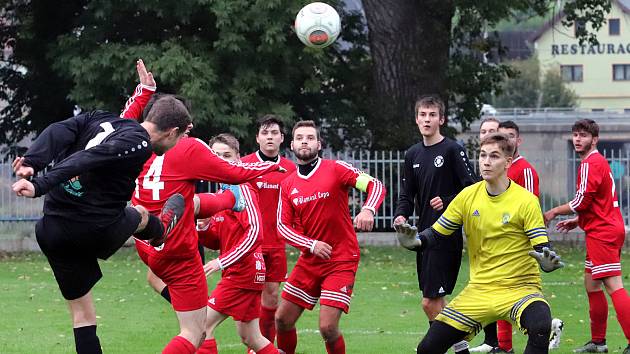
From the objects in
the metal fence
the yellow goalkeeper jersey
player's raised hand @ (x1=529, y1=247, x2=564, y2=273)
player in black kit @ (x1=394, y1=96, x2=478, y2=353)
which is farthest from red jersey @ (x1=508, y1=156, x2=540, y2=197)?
the metal fence

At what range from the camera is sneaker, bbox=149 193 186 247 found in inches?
314

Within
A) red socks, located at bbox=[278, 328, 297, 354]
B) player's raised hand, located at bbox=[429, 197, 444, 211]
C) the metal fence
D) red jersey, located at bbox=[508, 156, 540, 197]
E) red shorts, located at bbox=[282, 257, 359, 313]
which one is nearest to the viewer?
red shorts, located at bbox=[282, 257, 359, 313]

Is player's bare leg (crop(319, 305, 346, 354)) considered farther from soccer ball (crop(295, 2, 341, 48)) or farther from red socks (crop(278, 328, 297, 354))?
soccer ball (crop(295, 2, 341, 48))

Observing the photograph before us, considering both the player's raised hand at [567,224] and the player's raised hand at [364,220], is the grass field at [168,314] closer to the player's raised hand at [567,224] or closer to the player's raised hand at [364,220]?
the player's raised hand at [567,224]

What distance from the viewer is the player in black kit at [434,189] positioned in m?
10.1

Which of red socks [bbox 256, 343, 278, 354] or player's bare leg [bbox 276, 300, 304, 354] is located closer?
red socks [bbox 256, 343, 278, 354]

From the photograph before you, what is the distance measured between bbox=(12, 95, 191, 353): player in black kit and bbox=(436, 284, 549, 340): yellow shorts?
6.57 ft

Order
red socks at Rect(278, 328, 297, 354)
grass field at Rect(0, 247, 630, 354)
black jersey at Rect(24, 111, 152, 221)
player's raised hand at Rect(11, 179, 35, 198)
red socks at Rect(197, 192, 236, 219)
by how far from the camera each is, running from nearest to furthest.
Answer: player's raised hand at Rect(11, 179, 35, 198) → black jersey at Rect(24, 111, 152, 221) → red socks at Rect(197, 192, 236, 219) → red socks at Rect(278, 328, 297, 354) → grass field at Rect(0, 247, 630, 354)

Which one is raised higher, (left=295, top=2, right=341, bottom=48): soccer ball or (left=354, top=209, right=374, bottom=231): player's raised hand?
(left=295, top=2, right=341, bottom=48): soccer ball

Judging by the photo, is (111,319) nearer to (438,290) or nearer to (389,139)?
(438,290)

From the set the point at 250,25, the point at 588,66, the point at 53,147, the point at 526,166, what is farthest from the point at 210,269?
the point at 588,66

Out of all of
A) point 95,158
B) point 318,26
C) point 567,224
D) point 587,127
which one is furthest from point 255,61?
point 95,158

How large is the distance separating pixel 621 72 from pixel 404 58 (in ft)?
267

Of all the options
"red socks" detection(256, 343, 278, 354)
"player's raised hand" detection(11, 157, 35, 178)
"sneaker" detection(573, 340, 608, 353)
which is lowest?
"sneaker" detection(573, 340, 608, 353)
